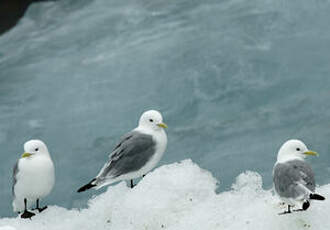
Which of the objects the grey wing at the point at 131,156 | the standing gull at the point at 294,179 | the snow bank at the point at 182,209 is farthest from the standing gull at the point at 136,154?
the standing gull at the point at 294,179

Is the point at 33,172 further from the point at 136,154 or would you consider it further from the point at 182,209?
the point at 182,209

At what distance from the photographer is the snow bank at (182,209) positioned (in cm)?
451

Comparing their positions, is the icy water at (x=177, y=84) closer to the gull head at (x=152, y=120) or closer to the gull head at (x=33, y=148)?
the gull head at (x=152, y=120)

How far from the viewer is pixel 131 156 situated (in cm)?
523

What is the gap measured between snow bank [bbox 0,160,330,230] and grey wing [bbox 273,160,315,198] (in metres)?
0.27

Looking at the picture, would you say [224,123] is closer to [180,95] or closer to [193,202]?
[180,95]

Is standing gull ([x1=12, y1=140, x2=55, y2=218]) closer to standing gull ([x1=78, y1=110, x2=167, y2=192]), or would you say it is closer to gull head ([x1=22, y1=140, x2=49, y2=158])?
gull head ([x1=22, y1=140, x2=49, y2=158])

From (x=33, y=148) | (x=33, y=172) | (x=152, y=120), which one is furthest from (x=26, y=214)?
(x=152, y=120)

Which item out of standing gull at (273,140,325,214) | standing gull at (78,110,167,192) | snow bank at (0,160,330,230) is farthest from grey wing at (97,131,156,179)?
standing gull at (273,140,325,214)

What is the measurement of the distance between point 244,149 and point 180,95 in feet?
6.11

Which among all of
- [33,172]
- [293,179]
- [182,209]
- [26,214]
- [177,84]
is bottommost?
[177,84]

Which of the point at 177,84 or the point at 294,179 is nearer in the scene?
the point at 294,179

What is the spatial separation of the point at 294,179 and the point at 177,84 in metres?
7.10

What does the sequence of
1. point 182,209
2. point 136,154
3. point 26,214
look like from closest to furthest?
1. point 182,209
2. point 136,154
3. point 26,214
